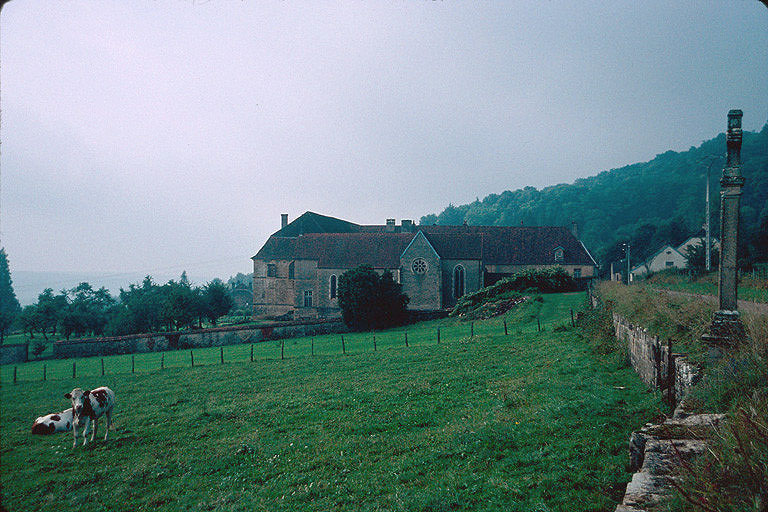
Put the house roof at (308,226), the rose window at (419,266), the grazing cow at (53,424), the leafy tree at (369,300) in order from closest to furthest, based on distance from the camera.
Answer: the grazing cow at (53,424), the leafy tree at (369,300), the rose window at (419,266), the house roof at (308,226)

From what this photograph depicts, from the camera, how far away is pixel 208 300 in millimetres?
57812

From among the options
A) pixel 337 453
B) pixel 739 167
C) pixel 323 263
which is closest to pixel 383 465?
pixel 337 453

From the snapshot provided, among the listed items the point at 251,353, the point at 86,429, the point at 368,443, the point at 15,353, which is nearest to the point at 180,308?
the point at 15,353

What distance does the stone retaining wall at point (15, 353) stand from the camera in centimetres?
3139

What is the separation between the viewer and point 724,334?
24.1 ft

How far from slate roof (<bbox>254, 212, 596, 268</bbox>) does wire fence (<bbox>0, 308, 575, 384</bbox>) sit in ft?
61.0

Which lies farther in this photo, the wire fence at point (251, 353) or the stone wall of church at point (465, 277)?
the stone wall of church at point (465, 277)

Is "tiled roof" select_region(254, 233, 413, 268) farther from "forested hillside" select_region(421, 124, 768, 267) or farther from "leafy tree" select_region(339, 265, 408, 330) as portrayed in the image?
"forested hillside" select_region(421, 124, 768, 267)

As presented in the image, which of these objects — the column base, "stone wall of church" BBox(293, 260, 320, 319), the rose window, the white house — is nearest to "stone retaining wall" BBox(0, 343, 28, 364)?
"stone wall of church" BBox(293, 260, 320, 319)

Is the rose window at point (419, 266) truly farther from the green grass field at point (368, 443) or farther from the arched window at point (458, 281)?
the green grass field at point (368, 443)

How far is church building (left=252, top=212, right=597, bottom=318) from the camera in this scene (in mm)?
50625

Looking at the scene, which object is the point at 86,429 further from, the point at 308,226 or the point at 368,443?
the point at 308,226

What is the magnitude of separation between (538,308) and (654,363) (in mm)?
24508

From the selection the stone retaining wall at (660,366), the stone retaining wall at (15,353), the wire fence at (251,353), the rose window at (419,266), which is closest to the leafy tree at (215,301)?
the wire fence at (251,353)
